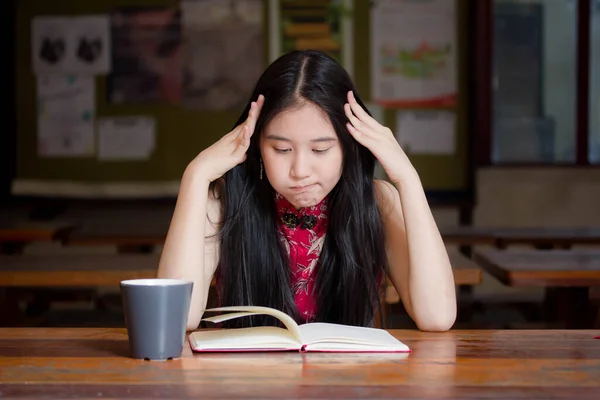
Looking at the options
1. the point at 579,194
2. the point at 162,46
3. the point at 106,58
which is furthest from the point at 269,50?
the point at 579,194

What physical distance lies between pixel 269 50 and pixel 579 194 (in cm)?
213

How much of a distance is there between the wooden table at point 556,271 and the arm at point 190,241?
4.62 feet

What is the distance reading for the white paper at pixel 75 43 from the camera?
5.71 metres

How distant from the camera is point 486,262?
3221 millimetres

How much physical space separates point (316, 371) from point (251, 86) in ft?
15.0

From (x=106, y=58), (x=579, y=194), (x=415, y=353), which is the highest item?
(x=106, y=58)

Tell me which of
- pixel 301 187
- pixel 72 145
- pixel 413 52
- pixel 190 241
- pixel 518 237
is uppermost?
pixel 413 52

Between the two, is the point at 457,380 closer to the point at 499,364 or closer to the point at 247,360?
the point at 499,364

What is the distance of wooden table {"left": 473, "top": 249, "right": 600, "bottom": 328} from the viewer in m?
2.84

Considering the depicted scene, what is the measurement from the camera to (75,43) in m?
5.75

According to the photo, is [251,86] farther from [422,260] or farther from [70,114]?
[422,260]

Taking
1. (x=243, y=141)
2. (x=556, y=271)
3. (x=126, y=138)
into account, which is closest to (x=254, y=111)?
(x=243, y=141)

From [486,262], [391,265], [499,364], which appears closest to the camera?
[499,364]

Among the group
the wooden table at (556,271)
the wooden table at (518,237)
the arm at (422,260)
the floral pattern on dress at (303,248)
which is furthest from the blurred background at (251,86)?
the arm at (422,260)
